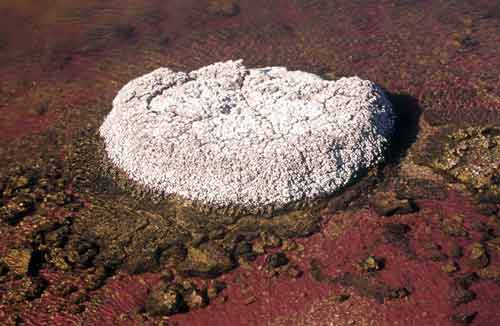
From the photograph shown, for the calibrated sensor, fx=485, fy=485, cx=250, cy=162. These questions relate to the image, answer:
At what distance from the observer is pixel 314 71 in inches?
569

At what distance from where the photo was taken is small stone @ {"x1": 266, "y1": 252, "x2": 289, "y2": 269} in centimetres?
890

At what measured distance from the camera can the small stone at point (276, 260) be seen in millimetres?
8898

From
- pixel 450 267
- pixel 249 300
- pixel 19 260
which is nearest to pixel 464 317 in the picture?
pixel 450 267

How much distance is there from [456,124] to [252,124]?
17.7 feet

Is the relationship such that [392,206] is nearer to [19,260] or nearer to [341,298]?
[341,298]

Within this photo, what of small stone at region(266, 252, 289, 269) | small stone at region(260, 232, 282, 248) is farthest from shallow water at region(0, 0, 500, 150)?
small stone at region(266, 252, 289, 269)

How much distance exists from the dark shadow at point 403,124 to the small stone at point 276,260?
11.8ft

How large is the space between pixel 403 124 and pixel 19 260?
9132 mm

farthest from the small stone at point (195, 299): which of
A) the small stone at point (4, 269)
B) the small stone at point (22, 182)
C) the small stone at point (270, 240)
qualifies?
the small stone at point (22, 182)

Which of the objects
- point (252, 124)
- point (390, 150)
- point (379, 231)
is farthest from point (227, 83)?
point (379, 231)

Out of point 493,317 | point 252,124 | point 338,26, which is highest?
point 338,26

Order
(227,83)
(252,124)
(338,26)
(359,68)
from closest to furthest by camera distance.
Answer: (252,124)
(227,83)
(359,68)
(338,26)

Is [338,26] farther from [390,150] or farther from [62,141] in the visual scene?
[62,141]

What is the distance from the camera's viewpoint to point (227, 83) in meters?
12.0
